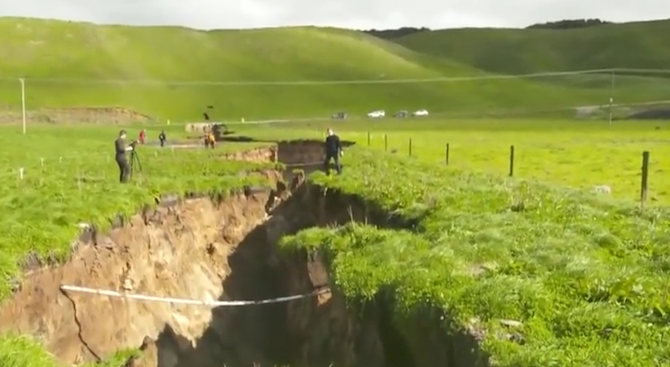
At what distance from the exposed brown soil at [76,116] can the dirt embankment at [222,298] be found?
2647 inches

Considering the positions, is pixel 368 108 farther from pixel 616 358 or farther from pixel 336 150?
pixel 616 358

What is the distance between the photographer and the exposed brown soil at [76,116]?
93938 mm

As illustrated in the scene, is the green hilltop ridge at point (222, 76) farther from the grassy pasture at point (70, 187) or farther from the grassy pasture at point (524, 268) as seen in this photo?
the grassy pasture at point (524, 268)

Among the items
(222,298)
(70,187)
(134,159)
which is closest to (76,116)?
(134,159)

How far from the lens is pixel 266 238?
29.5 meters

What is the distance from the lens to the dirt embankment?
50.7ft

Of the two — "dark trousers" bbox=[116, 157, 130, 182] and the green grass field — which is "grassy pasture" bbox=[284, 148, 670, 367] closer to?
the green grass field

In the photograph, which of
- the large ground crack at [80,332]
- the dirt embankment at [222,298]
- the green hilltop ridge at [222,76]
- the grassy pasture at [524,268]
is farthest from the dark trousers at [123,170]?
the green hilltop ridge at [222,76]

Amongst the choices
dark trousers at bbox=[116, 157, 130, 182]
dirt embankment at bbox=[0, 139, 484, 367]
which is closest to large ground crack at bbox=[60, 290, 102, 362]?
dirt embankment at bbox=[0, 139, 484, 367]

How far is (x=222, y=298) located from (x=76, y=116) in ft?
266

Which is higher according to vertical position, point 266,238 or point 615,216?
point 615,216

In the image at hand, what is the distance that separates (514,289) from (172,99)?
131 metres

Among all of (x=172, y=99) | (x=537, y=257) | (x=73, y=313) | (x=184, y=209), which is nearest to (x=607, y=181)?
(x=184, y=209)

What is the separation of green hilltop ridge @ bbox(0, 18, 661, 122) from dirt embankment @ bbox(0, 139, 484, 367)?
86388 millimetres
